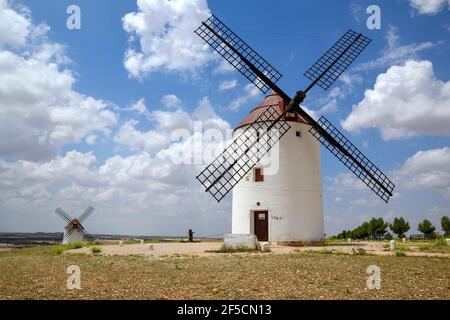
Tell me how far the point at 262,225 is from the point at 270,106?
7846 millimetres

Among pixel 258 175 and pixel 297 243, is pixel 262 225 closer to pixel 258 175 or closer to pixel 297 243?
pixel 297 243

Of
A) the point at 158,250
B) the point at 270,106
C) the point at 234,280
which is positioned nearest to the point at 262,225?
the point at 158,250

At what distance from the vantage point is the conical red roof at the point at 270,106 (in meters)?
25.2

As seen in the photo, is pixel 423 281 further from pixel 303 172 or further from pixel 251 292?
pixel 303 172

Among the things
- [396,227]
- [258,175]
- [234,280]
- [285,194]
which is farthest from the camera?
[396,227]

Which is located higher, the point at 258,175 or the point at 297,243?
the point at 258,175

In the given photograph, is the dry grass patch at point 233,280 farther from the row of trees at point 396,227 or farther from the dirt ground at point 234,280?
the row of trees at point 396,227

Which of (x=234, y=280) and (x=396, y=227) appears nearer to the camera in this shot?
(x=234, y=280)

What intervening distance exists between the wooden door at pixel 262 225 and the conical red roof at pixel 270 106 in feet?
20.2

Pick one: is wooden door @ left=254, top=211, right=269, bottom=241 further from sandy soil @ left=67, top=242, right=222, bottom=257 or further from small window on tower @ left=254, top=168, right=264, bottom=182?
sandy soil @ left=67, top=242, right=222, bottom=257

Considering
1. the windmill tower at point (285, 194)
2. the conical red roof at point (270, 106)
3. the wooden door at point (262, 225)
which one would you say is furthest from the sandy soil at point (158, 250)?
the conical red roof at point (270, 106)

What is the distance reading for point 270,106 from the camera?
25.2 metres
